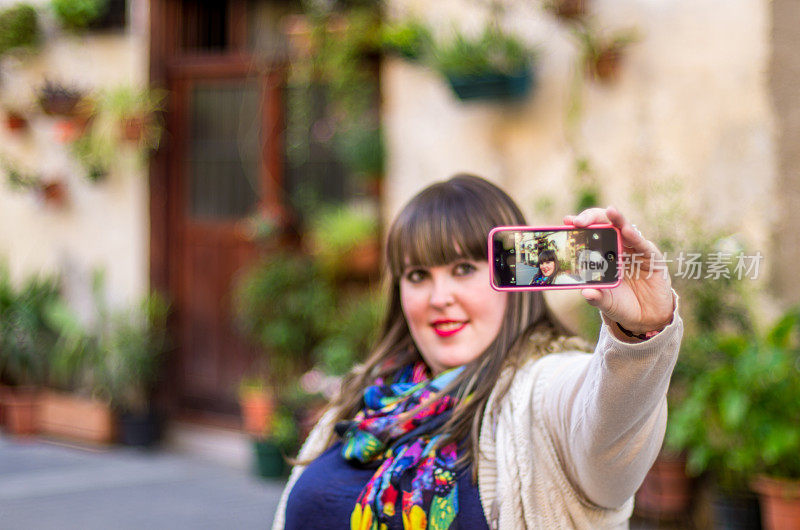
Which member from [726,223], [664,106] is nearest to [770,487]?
[726,223]

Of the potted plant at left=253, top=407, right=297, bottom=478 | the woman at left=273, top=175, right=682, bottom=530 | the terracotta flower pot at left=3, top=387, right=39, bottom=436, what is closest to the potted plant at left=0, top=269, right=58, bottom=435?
the terracotta flower pot at left=3, top=387, right=39, bottom=436

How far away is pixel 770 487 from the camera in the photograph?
3.47 metres

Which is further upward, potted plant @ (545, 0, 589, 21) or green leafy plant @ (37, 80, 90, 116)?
potted plant @ (545, 0, 589, 21)

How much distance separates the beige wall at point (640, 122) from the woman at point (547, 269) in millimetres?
2902

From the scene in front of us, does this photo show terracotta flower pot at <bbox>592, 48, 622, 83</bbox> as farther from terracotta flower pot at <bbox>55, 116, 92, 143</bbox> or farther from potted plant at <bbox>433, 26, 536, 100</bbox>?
terracotta flower pot at <bbox>55, 116, 92, 143</bbox>

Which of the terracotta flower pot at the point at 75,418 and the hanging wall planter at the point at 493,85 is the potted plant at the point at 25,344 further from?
the hanging wall planter at the point at 493,85

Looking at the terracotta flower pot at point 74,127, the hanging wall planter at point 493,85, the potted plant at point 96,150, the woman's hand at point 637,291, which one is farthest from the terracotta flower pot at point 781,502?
the terracotta flower pot at point 74,127

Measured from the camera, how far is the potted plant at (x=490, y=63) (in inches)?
181

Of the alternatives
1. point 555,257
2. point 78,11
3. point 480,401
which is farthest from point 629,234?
point 78,11

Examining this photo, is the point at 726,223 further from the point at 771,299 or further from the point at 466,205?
the point at 466,205

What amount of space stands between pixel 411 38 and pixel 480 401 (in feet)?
11.4

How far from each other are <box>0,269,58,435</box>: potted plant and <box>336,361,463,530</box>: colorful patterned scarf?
5.26 m

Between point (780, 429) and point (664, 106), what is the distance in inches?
64.9

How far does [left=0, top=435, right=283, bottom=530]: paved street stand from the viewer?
188 inches
